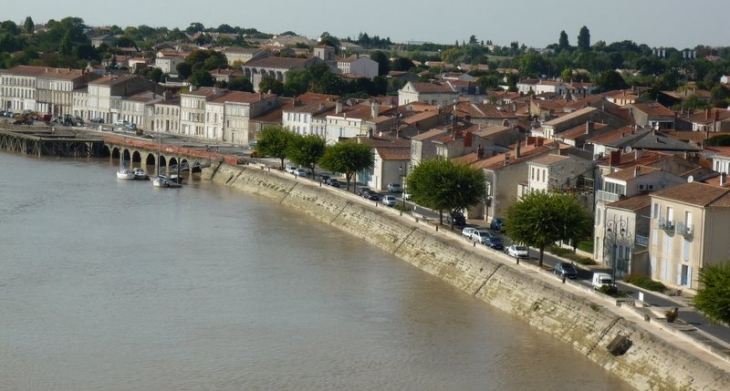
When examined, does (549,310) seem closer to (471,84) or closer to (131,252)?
(131,252)

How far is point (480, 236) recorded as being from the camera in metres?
31.0

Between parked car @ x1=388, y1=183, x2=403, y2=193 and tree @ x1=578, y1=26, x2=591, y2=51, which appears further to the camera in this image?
tree @ x1=578, y1=26, x2=591, y2=51

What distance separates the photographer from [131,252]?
33.0 meters

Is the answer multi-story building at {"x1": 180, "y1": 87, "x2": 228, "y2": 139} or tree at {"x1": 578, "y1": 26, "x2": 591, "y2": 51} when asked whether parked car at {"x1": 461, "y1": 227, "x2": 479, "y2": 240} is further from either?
tree at {"x1": 578, "y1": 26, "x2": 591, "y2": 51}

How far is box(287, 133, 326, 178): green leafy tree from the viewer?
4584 centimetres

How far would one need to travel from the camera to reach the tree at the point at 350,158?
4275cm

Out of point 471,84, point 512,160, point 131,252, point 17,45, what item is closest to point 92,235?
point 131,252

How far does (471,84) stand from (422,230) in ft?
158

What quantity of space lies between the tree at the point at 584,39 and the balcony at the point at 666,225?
5686 inches

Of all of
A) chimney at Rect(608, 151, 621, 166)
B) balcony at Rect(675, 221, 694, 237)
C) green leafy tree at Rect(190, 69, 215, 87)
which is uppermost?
green leafy tree at Rect(190, 69, 215, 87)

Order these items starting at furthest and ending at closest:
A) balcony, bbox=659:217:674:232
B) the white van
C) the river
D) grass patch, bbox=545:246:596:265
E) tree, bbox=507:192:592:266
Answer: grass patch, bbox=545:246:596:265
tree, bbox=507:192:592:266
balcony, bbox=659:217:674:232
the white van
the river

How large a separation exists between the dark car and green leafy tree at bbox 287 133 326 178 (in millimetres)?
15234

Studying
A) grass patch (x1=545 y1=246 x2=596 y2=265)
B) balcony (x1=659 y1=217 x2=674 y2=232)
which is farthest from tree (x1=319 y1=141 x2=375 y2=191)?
balcony (x1=659 y1=217 x2=674 y2=232)

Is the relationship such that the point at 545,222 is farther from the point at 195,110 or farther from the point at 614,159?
the point at 195,110
